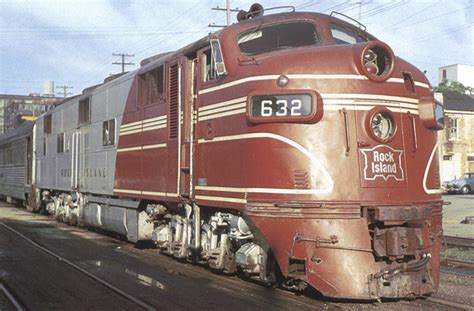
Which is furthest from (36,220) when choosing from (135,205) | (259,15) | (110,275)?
(259,15)

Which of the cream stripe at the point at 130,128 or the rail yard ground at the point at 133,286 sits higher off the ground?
the cream stripe at the point at 130,128

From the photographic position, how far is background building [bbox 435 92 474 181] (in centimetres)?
4134

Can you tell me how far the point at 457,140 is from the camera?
41.6 metres

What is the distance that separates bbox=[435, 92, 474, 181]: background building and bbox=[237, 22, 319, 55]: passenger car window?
120ft

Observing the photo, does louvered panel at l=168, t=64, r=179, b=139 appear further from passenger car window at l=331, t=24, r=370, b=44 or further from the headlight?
the headlight

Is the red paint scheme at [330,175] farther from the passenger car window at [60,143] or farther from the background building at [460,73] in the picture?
the background building at [460,73]

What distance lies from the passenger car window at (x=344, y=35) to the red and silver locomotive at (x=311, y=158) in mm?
21

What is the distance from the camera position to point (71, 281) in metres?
7.88

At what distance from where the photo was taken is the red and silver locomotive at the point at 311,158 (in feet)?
20.5

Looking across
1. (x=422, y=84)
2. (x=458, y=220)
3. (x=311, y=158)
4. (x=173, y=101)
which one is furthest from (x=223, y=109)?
(x=458, y=220)

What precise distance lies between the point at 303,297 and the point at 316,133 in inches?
80.5

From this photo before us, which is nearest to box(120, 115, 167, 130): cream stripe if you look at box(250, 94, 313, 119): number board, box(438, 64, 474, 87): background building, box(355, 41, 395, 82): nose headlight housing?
box(250, 94, 313, 119): number board

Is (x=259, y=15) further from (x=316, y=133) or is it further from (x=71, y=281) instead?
(x=71, y=281)

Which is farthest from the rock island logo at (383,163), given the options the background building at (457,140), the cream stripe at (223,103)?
the background building at (457,140)
